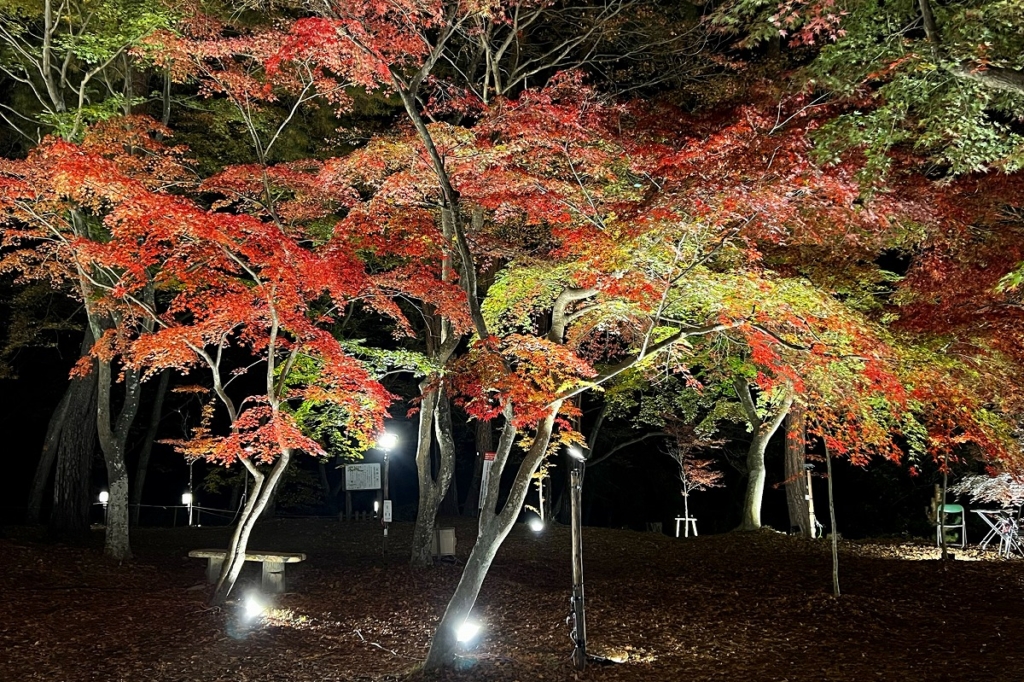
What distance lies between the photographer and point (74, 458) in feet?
48.7

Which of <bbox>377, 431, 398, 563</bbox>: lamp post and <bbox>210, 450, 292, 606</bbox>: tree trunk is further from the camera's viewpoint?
<bbox>377, 431, 398, 563</bbox>: lamp post

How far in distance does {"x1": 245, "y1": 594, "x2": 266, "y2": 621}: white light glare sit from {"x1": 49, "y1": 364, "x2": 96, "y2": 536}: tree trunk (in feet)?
20.8

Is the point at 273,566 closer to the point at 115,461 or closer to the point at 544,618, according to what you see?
the point at 115,461

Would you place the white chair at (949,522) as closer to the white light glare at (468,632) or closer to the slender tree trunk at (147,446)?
the white light glare at (468,632)

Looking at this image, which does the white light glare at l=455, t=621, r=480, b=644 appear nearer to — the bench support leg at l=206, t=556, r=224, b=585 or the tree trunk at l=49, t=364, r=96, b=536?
the bench support leg at l=206, t=556, r=224, b=585

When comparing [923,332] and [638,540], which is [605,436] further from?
[923,332]

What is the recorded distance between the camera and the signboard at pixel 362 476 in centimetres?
1858

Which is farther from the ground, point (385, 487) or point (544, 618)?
point (385, 487)

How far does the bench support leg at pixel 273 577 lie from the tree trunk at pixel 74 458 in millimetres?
5900

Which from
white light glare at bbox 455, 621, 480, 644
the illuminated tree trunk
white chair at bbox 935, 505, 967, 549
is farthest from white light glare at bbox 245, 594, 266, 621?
white chair at bbox 935, 505, 967, 549

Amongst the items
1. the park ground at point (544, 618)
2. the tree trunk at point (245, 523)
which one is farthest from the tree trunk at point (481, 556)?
the tree trunk at point (245, 523)

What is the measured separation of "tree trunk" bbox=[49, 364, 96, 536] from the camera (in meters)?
14.8

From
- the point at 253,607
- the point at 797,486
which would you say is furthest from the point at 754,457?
the point at 253,607

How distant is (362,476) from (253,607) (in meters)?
8.69
